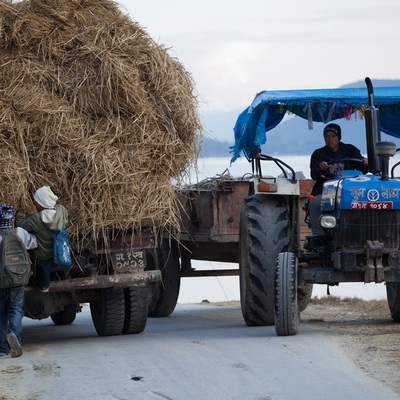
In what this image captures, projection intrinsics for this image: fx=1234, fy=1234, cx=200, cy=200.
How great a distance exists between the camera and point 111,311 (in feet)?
43.9

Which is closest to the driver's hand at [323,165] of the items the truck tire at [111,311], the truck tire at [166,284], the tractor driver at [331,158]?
the tractor driver at [331,158]

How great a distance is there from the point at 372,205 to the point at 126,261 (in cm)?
263

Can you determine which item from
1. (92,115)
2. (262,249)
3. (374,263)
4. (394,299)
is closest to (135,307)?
(262,249)

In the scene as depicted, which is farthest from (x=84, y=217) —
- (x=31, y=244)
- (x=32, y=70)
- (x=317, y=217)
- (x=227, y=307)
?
(x=227, y=307)

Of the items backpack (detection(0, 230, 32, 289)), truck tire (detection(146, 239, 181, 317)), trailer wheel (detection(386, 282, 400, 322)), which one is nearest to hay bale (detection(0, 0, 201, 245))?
backpack (detection(0, 230, 32, 289))

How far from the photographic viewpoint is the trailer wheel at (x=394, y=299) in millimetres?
14164

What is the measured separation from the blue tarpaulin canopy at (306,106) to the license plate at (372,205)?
1354mm

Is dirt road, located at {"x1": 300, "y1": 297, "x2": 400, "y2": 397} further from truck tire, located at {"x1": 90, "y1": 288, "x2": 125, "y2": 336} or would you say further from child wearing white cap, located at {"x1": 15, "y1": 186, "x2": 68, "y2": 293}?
child wearing white cap, located at {"x1": 15, "y1": 186, "x2": 68, "y2": 293}

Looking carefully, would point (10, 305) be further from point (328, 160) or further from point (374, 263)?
point (328, 160)

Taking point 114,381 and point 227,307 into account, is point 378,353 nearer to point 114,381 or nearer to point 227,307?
point 114,381

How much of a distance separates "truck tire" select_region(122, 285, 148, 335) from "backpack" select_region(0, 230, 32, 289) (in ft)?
5.87

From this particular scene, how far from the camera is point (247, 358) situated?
11.2 metres

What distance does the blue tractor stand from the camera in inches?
498

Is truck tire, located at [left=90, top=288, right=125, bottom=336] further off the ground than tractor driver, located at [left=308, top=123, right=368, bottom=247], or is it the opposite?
tractor driver, located at [left=308, top=123, right=368, bottom=247]
